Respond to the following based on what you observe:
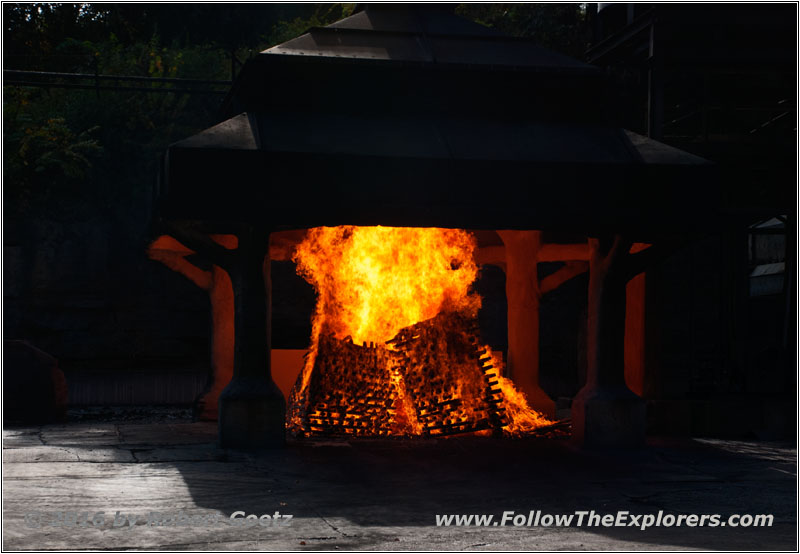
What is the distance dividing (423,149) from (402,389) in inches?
120

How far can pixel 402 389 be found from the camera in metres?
12.3

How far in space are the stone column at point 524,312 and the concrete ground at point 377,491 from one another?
2859 millimetres

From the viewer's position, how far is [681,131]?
823 inches

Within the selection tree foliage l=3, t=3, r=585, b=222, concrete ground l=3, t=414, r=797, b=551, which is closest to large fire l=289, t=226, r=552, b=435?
concrete ground l=3, t=414, r=797, b=551

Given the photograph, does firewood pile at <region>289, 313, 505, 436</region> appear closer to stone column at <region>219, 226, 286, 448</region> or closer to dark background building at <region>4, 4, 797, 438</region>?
stone column at <region>219, 226, 286, 448</region>

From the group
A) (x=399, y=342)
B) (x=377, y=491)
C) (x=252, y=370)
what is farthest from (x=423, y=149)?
(x=377, y=491)

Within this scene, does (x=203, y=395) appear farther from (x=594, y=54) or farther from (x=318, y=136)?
(x=594, y=54)

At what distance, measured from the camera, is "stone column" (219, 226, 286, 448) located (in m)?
10.7

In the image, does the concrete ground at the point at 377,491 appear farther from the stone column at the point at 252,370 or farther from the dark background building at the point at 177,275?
the dark background building at the point at 177,275

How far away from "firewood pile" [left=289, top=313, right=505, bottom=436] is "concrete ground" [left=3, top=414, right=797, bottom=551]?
0.57m

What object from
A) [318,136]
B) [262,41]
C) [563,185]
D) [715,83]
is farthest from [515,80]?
[262,41]

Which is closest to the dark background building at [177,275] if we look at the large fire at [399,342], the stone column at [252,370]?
the large fire at [399,342]

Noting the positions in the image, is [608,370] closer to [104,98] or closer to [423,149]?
[423,149]

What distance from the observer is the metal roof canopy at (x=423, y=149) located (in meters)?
10.4
